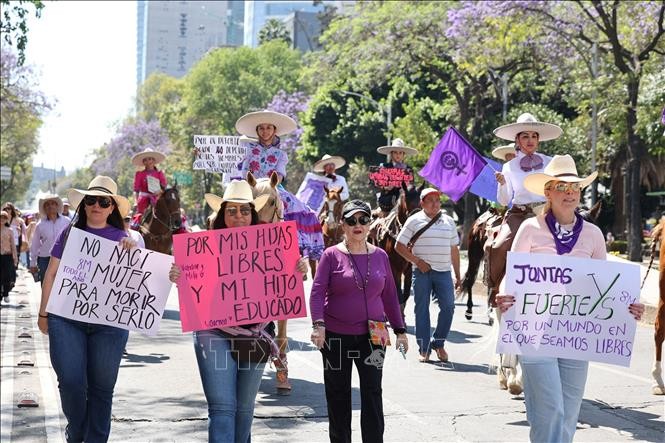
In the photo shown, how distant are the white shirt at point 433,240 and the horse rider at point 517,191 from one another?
6.96ft

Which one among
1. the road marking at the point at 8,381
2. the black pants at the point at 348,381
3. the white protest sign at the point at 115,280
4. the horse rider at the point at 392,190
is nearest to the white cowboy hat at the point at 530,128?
the black pants at the point at 348,381

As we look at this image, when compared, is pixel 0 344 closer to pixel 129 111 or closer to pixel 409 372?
pixel 409 372

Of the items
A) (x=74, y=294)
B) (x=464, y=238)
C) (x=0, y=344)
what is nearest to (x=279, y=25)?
(x=464, y=238)

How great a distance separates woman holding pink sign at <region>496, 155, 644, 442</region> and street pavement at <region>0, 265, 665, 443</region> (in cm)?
192

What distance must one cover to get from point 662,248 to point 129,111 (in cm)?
Answer: 12421

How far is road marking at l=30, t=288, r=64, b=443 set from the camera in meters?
8.48

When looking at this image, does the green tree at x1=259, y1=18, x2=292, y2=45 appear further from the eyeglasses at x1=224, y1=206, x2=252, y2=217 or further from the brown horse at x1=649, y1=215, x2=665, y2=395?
the eyeglasses at x1=224, y1=206, x2=252, y2=217

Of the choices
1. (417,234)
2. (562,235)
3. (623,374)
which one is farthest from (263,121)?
(562,235)

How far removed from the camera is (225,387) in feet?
21.0

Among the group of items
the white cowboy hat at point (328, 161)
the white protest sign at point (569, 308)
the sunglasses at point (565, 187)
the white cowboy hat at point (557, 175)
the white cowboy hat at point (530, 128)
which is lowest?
the white protest sign at point (569, 308)

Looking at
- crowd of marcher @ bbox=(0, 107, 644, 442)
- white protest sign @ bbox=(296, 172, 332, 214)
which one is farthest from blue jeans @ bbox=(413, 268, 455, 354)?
white protest sign @ bbox=(296, 172, 332, 214)

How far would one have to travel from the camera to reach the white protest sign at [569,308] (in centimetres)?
659

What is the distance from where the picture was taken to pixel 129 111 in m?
131

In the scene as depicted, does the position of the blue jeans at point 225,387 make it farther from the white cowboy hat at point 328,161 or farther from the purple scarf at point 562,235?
the white cowboy hat at point 328,161
